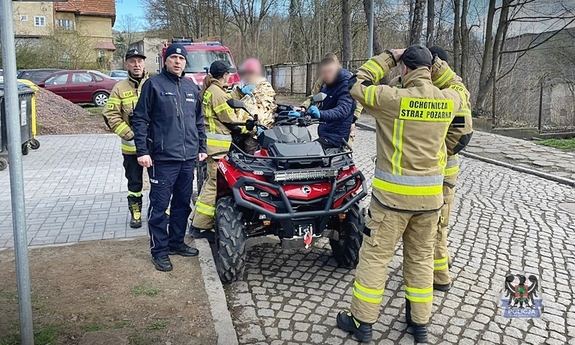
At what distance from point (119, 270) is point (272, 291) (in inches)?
52.7

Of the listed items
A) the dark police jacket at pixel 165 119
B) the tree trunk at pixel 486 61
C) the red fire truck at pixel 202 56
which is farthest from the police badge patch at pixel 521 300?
the tree trunk at pixel 486 61

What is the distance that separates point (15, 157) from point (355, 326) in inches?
93.5

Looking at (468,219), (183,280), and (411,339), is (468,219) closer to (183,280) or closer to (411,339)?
(411,339)

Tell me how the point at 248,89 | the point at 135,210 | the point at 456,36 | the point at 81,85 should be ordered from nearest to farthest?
the point at 248,89, the point at 135,210, the point at 456,36, the point at 81,85

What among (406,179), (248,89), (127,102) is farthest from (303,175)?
(127,102)

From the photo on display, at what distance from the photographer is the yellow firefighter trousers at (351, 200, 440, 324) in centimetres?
360

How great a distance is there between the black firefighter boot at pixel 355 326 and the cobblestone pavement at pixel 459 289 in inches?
2.0

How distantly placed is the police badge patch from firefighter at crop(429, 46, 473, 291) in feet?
1.55

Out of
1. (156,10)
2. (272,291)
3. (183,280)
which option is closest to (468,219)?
(272,291)

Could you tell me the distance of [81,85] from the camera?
69.6 ft

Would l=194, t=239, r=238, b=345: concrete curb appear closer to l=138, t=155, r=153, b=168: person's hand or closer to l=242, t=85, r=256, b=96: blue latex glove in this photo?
l=138, t=155, r=153, b=168: person's hand

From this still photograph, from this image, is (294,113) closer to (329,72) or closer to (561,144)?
(329,72)

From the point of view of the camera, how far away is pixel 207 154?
18.0 ft

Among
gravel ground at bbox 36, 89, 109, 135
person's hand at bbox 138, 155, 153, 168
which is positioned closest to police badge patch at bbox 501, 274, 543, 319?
person's hand at bbox 138, 155, 153, 168
